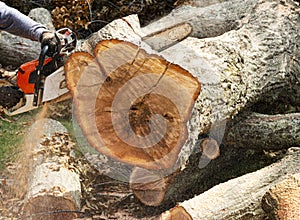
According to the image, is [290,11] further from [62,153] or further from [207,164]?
[62,153]

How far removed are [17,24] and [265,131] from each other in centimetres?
214

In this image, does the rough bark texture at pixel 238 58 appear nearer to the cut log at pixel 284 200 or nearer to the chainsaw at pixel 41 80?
the chainsaw at pixel 41 80

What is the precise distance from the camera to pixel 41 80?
3604 millimetres

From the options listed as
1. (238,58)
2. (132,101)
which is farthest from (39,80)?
(238,58)

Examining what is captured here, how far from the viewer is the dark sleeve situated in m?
3.75

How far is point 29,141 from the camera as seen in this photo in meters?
4.25

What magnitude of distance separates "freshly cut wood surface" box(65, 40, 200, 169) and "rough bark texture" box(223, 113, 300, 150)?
983 mm

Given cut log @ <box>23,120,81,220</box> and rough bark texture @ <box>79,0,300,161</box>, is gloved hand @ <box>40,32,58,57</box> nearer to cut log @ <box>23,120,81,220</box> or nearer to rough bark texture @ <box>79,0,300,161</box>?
rough bark texture @ <box>79,0,300,161</box>

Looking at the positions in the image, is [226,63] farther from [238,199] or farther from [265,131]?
[238,199]

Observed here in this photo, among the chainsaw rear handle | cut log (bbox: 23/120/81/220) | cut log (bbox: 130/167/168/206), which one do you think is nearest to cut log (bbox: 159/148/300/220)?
cut log (bbox: 130/167/168/206)

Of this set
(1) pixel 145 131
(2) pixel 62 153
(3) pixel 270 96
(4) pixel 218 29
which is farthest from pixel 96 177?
(4) pixel 218 29

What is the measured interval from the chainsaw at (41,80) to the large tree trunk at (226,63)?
0.56 feet

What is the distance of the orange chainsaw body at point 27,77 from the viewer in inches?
143

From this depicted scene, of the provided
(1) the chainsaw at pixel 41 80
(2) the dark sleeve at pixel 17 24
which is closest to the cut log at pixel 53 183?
(1) the chainsaw at pixel 41 80
